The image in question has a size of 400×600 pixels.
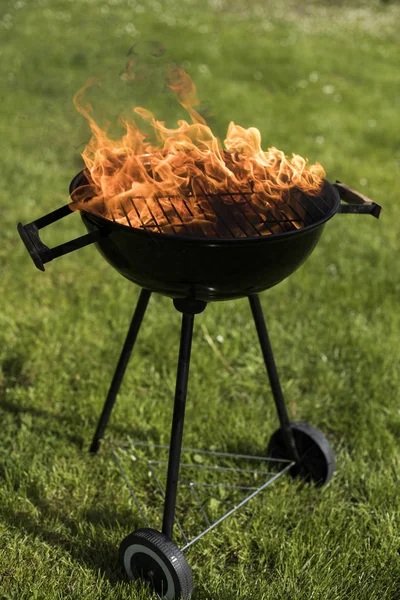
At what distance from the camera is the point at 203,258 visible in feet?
6.17

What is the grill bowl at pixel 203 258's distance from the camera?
6.06ft

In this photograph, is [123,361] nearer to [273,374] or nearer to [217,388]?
[273,374]

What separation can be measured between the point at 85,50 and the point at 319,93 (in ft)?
10.1

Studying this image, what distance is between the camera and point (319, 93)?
8.00 meters

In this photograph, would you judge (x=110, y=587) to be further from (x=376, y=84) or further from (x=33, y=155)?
(x=376, y=84)

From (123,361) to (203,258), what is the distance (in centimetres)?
85

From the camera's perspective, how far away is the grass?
237cm

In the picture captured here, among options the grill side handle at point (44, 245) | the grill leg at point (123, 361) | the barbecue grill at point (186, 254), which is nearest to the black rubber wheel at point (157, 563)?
the barbecue grill at point (186, 254)

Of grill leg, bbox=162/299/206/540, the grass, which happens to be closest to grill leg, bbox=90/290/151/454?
the grass

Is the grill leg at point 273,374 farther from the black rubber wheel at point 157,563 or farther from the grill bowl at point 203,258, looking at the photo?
the black rubber wheel at point 157,563

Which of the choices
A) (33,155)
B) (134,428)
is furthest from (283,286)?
(33,155)

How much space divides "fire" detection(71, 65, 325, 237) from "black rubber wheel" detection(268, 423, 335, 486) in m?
1.06

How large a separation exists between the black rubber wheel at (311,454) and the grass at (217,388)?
8cm

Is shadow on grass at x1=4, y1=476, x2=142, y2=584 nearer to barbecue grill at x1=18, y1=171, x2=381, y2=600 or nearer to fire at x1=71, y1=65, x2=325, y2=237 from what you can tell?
barbecue grill at x1=18, y1=171, x2=381, y2=600
